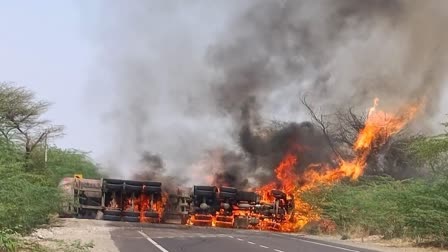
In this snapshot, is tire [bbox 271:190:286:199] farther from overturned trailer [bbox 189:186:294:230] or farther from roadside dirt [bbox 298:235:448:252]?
roadside dirt [bbox 298:235:448:252]

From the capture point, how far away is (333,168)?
154 feet

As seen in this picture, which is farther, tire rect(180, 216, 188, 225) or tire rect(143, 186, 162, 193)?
tire rect(180, 216, 188, 225)

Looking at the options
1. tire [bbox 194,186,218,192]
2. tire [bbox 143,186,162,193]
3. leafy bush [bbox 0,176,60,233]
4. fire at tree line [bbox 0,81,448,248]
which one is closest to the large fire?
fire at tree line [bbox 0,81,448,248]

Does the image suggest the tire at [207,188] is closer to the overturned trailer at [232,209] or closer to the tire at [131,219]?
the overturned trailer at [232,209]

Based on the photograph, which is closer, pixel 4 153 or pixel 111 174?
pixel 4 153

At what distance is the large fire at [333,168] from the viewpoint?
4309 centimetres

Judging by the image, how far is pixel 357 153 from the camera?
4678 cm

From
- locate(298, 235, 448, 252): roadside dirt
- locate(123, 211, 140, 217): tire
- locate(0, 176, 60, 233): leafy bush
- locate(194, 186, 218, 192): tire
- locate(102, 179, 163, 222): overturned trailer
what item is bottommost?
locate(298, 235, 448, 252): roadside dirt

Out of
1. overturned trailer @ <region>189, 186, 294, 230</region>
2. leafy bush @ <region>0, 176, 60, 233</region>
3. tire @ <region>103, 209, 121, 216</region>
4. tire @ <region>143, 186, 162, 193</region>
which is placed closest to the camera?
leafy bush @ <region>0, 176, 60, 233</region>

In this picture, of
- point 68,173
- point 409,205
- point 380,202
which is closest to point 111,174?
point 68,173

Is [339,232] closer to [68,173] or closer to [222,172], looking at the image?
[222,172]

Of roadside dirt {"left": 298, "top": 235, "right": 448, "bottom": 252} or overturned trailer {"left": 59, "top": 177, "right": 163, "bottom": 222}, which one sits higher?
overturned trailer {"left": 59, "top": 177, "right": 163, "bottom": 222}

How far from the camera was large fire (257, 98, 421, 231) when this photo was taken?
4309 centimetres

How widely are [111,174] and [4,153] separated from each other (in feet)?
92.7
